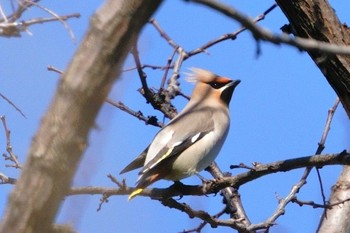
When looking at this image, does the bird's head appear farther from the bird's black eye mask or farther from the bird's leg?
the bird's leg

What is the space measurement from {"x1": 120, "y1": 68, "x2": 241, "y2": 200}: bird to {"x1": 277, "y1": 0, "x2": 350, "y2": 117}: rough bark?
43.1 inches

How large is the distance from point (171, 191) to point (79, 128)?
263 centimetres

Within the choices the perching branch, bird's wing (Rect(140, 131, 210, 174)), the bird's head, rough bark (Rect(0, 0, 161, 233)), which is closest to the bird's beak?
the bird's head

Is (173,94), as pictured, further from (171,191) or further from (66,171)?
(66,171)

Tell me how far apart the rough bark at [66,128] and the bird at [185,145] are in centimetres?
259

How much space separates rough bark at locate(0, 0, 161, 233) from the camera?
146cm

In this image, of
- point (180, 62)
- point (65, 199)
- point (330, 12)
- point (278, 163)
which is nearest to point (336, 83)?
point (330, 12)

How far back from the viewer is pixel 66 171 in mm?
1475

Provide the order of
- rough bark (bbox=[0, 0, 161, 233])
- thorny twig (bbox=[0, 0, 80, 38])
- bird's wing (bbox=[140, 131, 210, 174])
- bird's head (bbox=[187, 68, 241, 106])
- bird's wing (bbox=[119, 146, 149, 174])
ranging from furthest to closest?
bird's head (bbox=[187, 68, 241, 106]), bird's wing (bbox=[119, 146, 149, 174]), bird's wing (bbox=[140, 131, 210, 174]), thorny twig (bbox=[0, 0, 80, 38]), rough bark (bbox=[0, 0, 161, 233])

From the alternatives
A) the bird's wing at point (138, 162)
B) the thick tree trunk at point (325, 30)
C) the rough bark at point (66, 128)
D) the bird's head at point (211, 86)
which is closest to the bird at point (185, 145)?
the bird's wing at point (138, 162)

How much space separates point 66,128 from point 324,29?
238cm

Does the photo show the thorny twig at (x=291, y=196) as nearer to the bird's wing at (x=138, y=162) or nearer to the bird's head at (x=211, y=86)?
the bird's wing at (x=138, y=162)

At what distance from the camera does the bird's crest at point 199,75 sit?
5.93 metres

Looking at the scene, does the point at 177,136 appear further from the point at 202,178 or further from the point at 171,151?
the point at 202,178
